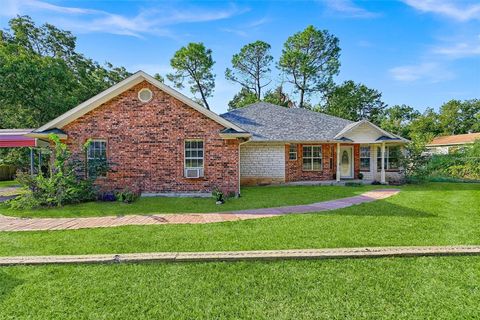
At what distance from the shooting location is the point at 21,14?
24141mm

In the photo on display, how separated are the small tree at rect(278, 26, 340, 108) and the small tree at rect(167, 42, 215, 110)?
29.5 ft

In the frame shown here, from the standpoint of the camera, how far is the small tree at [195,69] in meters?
33.3

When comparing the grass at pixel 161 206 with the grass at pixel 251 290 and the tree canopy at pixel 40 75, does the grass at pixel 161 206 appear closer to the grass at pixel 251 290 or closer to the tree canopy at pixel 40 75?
the grass at pixel 251 290

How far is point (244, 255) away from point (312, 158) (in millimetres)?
13394

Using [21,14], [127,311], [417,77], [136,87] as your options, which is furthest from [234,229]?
[21,14]

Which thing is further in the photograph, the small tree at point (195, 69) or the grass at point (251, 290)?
the small tree at point (195, 69)

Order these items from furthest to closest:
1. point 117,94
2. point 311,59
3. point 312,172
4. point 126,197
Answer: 1. point 311,59
2. point 312,172
3. point 117,94
4. point 126,197

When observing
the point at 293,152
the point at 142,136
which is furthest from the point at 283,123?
the point at 142,136

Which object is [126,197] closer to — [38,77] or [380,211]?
[380,211]

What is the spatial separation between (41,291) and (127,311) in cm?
138

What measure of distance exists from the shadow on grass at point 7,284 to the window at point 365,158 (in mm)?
17933

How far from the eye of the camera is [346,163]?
18031 millimetres

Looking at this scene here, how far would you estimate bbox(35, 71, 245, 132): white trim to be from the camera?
37.1 ft

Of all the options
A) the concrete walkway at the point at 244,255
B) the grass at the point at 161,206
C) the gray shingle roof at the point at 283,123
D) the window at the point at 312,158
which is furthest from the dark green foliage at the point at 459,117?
the concrete walkway at the point at 244,255
